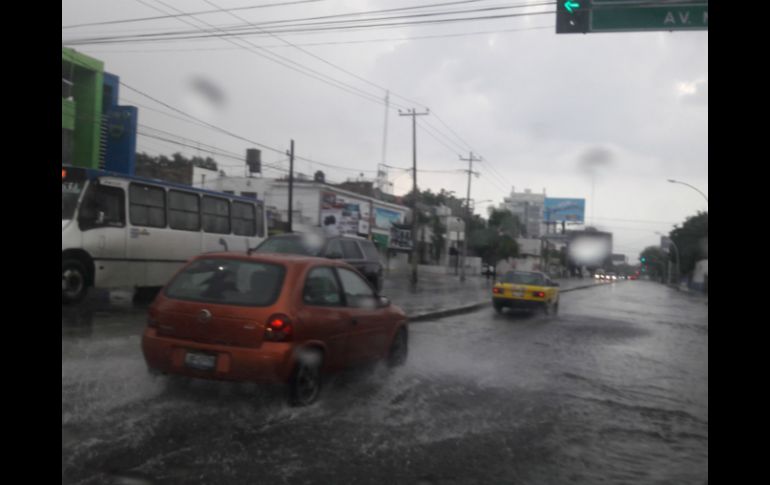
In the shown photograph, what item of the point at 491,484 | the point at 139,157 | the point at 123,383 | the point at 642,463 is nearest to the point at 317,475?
the point at 491,484

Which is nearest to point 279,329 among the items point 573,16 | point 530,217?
point 573,16

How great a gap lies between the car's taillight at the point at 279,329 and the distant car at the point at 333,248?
282 inches

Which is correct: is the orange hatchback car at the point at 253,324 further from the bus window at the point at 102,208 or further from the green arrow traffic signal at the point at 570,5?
the bus window at the point at 102,208

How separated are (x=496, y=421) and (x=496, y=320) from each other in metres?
11.3

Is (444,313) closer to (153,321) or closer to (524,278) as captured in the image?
(524,278)

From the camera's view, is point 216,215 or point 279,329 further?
point 216,215

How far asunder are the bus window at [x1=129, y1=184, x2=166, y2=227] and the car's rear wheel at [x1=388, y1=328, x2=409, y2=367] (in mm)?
7105

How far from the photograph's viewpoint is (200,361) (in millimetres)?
6172

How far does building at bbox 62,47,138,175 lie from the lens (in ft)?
75.1

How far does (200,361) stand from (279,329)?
0.77 meters

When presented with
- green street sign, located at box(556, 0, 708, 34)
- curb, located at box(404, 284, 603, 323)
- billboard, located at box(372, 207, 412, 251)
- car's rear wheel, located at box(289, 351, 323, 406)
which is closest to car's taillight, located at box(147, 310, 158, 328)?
car's rear wheel, located at box(289, 351, 323, 406)

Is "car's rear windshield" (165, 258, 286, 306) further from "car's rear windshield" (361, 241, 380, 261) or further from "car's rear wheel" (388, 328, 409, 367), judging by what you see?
"car's rear windshield" (361, 241, 380, 261)

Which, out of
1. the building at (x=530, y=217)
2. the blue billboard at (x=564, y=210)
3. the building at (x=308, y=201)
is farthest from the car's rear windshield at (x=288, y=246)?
the building at (x=530, y=217)
